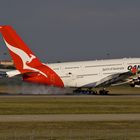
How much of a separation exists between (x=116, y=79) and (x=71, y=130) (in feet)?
155

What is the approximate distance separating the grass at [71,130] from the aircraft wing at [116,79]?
41.4 meters

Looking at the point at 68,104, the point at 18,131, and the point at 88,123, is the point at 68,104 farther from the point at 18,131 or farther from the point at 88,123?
the point at 18,131

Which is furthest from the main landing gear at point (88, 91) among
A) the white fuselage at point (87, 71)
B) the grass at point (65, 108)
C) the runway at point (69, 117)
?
the runway at point (69, 117)

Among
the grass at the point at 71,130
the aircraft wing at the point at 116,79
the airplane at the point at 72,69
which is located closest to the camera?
the grass at the point at 71,130

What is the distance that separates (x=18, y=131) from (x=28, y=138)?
4.56 m

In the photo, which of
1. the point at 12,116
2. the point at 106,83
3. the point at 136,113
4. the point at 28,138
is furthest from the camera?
the point at 106,83

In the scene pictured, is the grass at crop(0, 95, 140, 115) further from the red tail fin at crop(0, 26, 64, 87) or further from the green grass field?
the red tail fin at crop(0, 26, 64, 87)

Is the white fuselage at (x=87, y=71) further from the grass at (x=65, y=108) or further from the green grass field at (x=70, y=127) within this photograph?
the green grass field at (x=70, y=127)

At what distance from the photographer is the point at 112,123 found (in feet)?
133

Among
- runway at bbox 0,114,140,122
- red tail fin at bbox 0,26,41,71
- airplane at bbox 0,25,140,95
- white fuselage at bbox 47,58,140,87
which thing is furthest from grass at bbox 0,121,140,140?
red tail fin at bbox 0,26,41,71

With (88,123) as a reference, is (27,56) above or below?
above

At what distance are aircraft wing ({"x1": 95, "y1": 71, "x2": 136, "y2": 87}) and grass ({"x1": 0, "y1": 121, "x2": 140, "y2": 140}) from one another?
136 ft

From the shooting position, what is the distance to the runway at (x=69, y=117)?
42.7 m

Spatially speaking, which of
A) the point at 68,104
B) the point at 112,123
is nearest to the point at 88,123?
the point at 112,123
